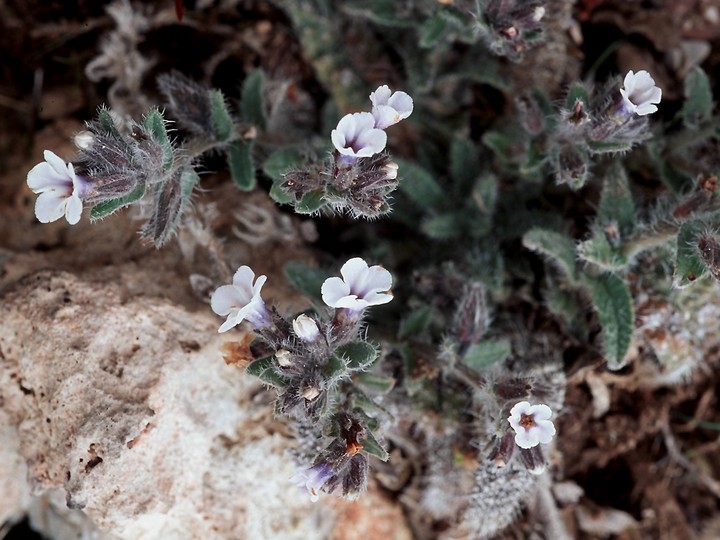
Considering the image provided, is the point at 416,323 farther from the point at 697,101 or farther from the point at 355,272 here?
the point at 697,101

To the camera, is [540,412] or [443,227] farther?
[443,227]

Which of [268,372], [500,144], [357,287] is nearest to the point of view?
[357,287]

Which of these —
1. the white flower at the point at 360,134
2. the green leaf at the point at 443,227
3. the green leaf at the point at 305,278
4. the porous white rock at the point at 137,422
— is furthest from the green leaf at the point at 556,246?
the porous white rock at the point at 137,422

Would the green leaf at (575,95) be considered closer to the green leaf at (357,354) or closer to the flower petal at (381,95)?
the flower petal at (381,95)

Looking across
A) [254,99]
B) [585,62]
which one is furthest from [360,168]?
[585,62]

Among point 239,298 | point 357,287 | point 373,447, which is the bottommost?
point 373,447

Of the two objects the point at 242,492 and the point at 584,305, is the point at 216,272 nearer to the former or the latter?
the point at 242,492
